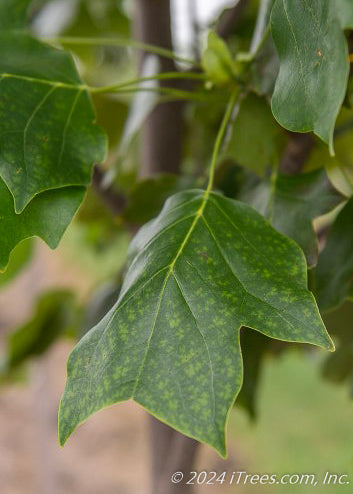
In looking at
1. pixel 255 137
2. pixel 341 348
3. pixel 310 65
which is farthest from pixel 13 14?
pixel 341 348

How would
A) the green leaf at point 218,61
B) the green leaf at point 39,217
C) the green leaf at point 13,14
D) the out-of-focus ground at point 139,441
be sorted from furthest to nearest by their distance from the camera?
the out-of-focus ground at point 139,441 < the green leaf at point 13,14 < the green leaf at point 218,61 < the green leaf at point 39,217

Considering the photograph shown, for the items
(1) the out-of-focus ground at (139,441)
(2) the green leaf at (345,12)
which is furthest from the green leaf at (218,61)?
(1) the out-of-focus ground at (139,441)

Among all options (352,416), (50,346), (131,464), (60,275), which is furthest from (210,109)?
(60,275)

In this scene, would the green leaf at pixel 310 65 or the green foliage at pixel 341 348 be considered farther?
the green foliage at pixel 341 348

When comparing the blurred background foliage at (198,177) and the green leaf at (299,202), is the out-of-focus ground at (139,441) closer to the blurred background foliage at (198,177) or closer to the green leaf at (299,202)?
the blurred background foliage at (198,177)

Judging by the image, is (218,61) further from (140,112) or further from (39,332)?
(39,332)

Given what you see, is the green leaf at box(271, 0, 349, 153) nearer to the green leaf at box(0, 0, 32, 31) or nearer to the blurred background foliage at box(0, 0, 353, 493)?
the blurred background foliage at box(0, 0, 353, 493)

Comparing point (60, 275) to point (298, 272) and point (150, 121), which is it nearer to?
point (150, 121)
